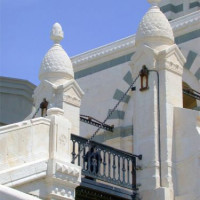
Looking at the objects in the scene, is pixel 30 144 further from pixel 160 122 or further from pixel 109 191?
pixel 160 122

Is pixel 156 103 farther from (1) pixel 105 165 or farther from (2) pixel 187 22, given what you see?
(2) pixel 187 22

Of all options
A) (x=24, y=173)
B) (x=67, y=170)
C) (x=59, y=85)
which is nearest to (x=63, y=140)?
(x=67, y=170)

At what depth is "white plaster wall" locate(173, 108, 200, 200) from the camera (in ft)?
46.4

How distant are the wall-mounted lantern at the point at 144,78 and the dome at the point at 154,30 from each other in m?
0.65

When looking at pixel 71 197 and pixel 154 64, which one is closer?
pixel 71 197

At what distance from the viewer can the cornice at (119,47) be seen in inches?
731

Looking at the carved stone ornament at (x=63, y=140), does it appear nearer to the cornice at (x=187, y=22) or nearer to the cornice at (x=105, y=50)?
the cornice at (x=187, y=22)

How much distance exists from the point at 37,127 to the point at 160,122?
11.0 ft

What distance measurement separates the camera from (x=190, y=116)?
14.7 metres

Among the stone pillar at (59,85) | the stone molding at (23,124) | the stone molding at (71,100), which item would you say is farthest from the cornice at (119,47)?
the stone molding at (23,124)

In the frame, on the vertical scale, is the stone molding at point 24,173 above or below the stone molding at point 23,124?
below

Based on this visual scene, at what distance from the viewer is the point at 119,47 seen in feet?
65.6

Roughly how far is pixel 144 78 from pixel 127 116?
13.1 ft

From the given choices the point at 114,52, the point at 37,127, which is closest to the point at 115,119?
the point at 114,52
